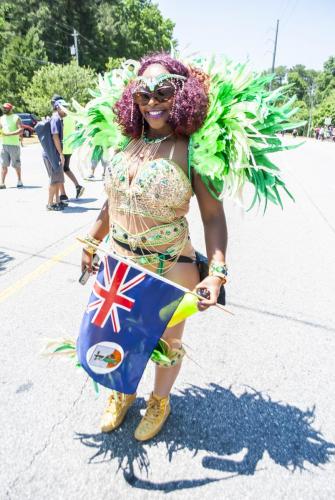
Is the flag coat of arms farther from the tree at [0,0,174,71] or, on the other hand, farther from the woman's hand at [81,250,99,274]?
the tree at [0,0,174,71]

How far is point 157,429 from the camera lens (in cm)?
212

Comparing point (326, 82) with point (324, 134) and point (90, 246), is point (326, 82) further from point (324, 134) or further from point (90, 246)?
point (90, 246)

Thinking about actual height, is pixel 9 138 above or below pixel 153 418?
above

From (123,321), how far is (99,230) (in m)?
0.67

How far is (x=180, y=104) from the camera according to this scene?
170cm

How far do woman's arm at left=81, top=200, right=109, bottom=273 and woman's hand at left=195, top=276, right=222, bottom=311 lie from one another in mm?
735

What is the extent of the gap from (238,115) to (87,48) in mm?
47691

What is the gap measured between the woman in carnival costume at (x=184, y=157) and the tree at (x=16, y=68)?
34.7 m

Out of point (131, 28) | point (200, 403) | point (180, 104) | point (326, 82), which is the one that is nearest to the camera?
point (180, 104)

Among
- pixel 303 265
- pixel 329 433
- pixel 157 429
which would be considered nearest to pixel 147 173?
pixel 157 429

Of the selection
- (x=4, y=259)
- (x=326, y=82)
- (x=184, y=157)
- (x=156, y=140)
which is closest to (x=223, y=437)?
(x=184, y=157)

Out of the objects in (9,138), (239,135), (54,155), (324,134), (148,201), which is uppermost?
(239,135)

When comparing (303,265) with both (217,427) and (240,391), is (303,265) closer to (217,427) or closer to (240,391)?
(240,391)

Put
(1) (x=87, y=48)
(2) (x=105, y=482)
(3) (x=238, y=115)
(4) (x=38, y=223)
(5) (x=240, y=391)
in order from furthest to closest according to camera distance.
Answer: (1) (x=87, y=48), (4) (x=38, y=223), (5) (x=240, y=391), (2) (x=105, y=482), (3) (x=238, y=115)
